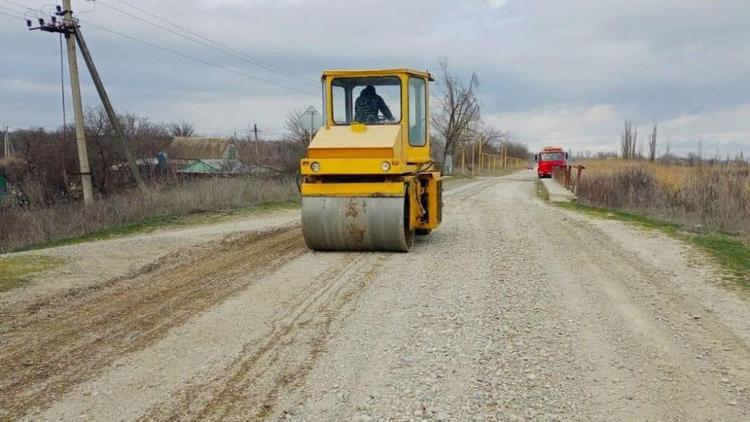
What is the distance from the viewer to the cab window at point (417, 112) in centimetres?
970

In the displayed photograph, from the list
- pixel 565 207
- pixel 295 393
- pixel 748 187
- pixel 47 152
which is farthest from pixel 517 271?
pixel 47 152

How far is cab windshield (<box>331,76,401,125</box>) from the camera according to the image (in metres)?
9.58

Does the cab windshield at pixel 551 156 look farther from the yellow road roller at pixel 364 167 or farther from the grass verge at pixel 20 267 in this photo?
the grass verge at pixel 20 267

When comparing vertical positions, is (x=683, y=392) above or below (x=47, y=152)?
below

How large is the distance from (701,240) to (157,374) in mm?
9573

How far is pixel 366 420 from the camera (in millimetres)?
3668

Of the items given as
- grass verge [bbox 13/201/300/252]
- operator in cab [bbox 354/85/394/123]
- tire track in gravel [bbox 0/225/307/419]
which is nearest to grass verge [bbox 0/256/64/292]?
tire track in gravel [bbox 0/225/307/419]

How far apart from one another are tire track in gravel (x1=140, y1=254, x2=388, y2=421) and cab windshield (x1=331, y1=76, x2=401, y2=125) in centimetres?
368

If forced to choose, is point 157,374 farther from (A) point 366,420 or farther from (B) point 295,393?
(A) point 366,420

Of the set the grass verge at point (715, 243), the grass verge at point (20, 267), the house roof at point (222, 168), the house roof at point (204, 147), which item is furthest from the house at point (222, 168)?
the grass verge at point (20, 267)

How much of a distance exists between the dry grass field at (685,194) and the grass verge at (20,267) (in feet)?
38.8

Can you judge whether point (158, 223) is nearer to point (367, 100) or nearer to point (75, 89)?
point (367, 100)

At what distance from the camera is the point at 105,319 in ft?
19.0

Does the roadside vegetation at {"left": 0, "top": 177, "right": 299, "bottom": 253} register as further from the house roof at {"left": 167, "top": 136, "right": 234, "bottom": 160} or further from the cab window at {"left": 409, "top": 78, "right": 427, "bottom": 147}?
the house roof at {"left": 167, "top": 136, "right": 234, "bottom": 160}
